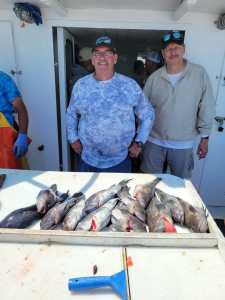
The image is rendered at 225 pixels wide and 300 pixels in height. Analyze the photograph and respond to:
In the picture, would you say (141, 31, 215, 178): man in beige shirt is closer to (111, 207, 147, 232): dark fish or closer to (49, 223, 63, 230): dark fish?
(111, 207, 147, 232): dark fish

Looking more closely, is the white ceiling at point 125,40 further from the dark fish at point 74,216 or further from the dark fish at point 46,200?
→ the dark fish at point 74,216

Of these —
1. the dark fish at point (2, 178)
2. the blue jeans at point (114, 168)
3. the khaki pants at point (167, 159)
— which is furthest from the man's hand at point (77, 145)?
the khaki pants at point (167, 159)

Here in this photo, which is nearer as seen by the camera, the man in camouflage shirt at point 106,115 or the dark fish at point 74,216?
the dark fish at point 74,216

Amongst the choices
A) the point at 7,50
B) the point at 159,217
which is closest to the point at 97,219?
the point at 159,217

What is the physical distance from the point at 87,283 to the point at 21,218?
50 centimetres

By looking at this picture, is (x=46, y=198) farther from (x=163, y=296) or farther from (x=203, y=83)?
(x=203, y=83)

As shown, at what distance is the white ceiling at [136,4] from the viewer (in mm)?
2217

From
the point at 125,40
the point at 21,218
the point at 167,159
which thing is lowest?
the point at 167,159

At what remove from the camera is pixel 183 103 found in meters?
2.25

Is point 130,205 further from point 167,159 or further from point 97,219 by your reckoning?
point 167,159

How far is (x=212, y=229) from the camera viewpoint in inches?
46.2

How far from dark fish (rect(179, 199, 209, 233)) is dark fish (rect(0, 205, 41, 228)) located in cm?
75

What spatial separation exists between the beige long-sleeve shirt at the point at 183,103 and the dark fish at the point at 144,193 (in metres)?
0.93

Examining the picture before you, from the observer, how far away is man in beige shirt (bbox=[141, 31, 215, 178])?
2205 mm
